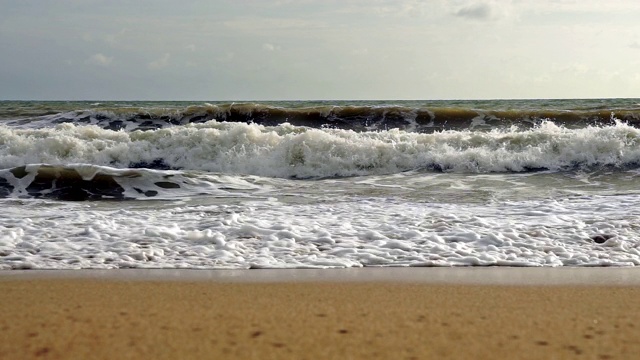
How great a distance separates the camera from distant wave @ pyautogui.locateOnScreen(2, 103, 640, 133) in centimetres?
1748

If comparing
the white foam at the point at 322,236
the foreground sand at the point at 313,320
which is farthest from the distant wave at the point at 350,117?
the foreground sand at the point at 313,320

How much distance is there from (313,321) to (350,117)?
15557mm

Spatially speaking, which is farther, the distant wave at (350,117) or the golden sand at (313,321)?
the distant wave at (350,117)

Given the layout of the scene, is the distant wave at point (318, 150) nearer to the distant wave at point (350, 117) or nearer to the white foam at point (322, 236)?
the distant wave at point (350, 117)

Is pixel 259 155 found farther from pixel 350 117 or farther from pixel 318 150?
pixel 350 117

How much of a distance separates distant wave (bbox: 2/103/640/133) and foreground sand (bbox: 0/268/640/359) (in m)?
13.6

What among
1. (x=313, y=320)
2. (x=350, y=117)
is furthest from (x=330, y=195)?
(x=350, y=117)

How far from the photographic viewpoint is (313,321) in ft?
9.70

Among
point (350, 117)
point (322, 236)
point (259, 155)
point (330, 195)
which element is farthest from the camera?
point (350, 117)

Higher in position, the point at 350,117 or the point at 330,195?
the point at 350,117

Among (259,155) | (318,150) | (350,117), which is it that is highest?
(350,117)

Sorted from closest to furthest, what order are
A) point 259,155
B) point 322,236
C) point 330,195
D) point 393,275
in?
point 393,275
point 322,236
point 330,195
point 259,155

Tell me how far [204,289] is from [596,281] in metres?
2.32

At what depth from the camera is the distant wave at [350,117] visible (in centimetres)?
1748
